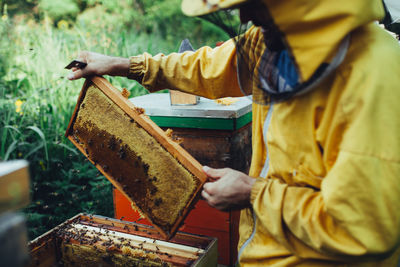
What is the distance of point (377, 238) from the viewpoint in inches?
46.1

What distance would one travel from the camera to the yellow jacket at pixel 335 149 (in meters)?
1.14

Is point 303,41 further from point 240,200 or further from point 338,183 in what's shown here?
point 240,200

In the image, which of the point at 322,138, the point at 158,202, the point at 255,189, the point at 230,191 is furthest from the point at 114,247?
the point at 322,138

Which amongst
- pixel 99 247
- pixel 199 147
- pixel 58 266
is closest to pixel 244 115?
pixel 199 147

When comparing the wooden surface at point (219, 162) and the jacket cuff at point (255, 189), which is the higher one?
the jacket cuff at point (255, 189)

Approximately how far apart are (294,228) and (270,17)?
0.90m

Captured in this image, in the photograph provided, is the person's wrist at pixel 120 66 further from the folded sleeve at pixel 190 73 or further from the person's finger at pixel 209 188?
the person's finger at pixel 209 188

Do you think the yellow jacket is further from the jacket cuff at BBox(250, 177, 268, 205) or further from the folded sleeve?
the folded sleeve

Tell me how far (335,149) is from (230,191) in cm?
52

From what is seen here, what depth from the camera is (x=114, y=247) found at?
207cm

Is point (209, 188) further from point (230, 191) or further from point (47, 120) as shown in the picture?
point (47, 120)

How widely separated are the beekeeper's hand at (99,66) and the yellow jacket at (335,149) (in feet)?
3.60

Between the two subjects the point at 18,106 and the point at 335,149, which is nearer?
the point at 335,149

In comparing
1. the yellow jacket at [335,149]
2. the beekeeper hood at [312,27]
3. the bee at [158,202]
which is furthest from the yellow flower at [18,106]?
the yellow jacket at [335,149]
